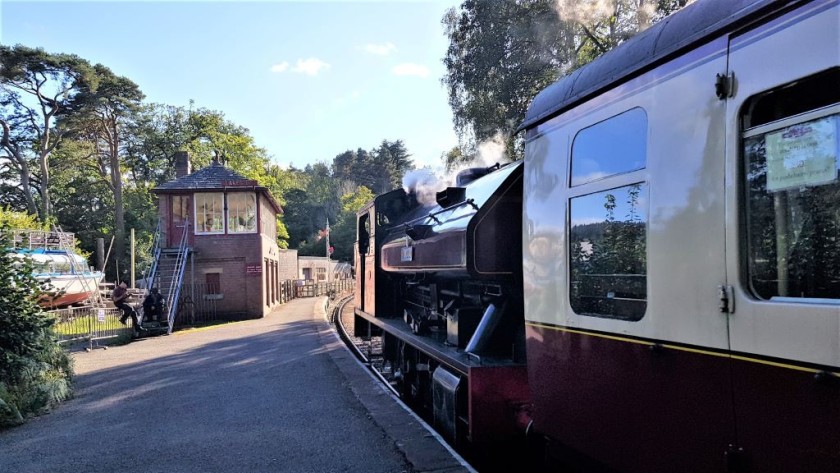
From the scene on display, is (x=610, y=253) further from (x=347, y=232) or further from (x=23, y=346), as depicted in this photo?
(x=347, y=232)

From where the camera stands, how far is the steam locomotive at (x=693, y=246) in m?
1.87

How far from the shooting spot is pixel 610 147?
2932 millimetres

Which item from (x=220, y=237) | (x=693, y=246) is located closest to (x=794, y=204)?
(x=693, y=246)

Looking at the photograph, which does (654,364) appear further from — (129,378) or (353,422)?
(129,378)

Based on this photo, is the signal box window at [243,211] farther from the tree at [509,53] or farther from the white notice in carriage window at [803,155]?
the white notice in carriage window at [803,155]

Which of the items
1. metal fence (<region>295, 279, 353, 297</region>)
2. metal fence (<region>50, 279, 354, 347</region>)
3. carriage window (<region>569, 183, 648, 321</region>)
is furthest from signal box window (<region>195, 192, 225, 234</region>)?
carriage window (<region>569, 183, 648, 321</region>)

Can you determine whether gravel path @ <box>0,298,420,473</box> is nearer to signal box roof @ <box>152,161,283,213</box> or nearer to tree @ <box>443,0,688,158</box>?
tree @ <box>443,0,688,158</box>

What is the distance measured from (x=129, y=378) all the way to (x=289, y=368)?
2779 mm

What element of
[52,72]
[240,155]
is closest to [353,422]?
[240,155]

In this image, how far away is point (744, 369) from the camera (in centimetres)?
203

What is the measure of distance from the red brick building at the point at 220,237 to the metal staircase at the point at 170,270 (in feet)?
1.14

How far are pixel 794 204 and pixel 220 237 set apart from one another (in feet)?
74.5

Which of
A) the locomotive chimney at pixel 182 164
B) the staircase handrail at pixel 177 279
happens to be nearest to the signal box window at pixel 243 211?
the staircase handrail at pixel 177 279

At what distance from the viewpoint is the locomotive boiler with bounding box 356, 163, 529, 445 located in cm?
425
